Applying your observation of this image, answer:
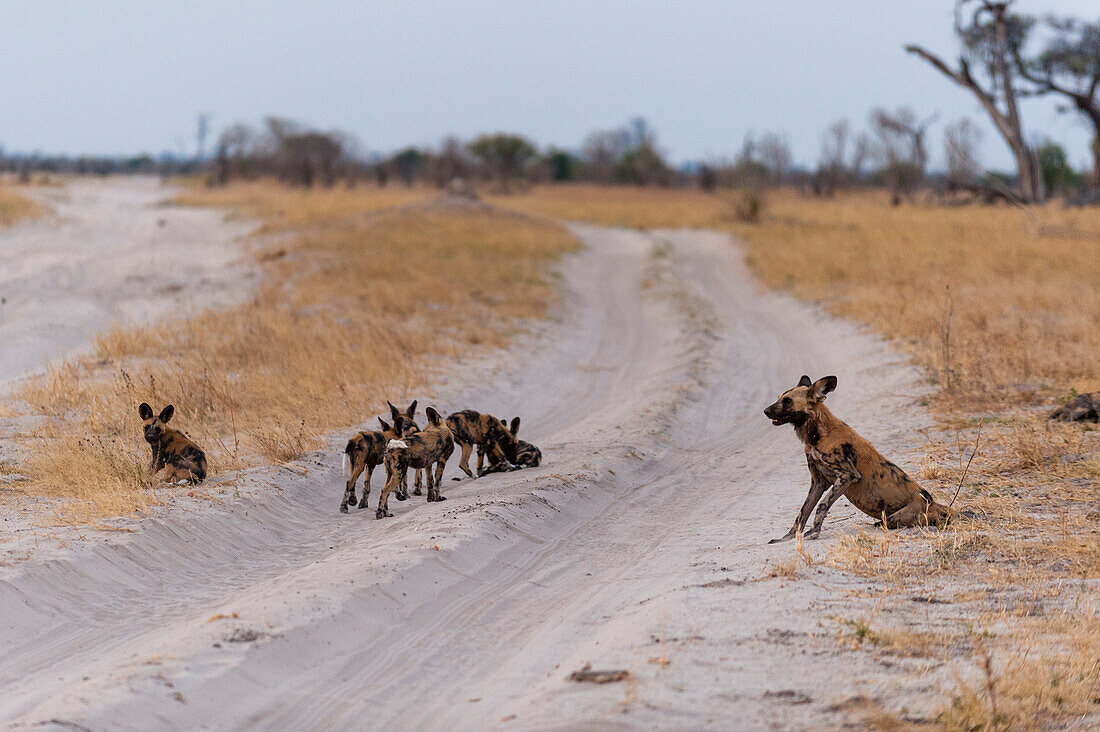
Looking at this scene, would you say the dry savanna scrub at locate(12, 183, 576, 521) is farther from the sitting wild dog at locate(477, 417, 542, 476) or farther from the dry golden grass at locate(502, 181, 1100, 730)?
the dry golden grass at locate(502, 181, 1100, 730)

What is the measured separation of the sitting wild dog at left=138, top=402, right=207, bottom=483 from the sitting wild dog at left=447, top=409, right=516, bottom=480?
6.71 feet

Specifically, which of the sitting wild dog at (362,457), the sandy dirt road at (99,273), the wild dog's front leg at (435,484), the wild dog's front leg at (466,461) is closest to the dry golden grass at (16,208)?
the sandy dirt road at (99,273)

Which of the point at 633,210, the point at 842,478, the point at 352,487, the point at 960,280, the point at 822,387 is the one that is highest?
the point at 633,210

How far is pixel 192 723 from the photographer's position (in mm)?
3795

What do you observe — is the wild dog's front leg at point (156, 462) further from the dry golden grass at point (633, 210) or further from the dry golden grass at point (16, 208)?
the dry golden grass at point (633, 210)

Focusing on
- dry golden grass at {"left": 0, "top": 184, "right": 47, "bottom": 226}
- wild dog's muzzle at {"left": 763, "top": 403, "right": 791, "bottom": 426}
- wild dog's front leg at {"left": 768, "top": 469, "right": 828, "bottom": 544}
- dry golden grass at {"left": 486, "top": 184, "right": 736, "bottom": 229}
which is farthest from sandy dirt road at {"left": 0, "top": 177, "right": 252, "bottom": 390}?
dry golden grass at {"left": 486, "top": 184, "right": 736, "bottom": 229}

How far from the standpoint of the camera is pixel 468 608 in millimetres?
5109

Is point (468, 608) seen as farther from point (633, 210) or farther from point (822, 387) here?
point (633, 210)

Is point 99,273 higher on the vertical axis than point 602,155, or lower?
lower

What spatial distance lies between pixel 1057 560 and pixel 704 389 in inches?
263

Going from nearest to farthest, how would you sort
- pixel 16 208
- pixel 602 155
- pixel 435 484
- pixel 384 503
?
pixel 384 503 < pixel 435 484 < pixel 16 208 < pixel 602 155

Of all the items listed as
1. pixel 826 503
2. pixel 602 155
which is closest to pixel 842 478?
pixel 826 503

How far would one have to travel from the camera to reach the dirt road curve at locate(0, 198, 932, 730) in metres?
3.87

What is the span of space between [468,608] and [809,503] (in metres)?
2.25
